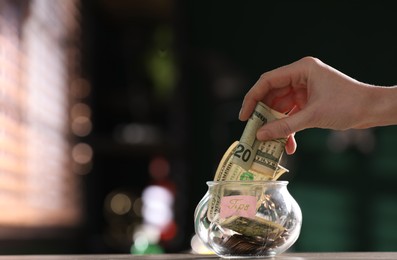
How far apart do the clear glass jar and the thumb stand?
0.33 feet

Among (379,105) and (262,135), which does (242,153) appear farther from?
(379,105)

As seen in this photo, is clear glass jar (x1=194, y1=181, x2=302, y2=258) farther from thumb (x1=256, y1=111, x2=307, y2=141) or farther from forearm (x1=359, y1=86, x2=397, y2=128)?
forearm (x1=359, y1=86, x2=397, y2=128)

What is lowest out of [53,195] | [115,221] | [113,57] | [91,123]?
[115,221]

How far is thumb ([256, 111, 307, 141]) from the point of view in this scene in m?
1.41

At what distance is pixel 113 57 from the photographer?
4.16 m

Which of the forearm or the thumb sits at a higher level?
the forearm

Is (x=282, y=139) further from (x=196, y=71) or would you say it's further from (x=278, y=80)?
(x=196, y=71)

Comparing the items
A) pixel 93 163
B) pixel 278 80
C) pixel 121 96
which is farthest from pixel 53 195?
pixel 278 80

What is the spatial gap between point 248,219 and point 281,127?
204mm

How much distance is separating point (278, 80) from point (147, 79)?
2.54 m

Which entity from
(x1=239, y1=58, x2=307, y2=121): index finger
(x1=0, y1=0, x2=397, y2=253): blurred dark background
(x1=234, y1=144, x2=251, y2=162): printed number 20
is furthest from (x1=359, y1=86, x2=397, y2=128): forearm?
(x1=0, y1=0, x2=397, y2=253): blurred dark background

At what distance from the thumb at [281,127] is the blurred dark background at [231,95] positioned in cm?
243

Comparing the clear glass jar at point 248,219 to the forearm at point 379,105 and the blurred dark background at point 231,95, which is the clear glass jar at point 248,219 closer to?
the forearm at point 379,105

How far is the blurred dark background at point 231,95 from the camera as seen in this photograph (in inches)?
155
